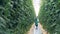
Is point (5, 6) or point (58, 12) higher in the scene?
point (58, 12)

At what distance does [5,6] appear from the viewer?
6934 mm

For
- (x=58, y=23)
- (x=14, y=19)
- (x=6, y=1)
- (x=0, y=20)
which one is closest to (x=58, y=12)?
(x=58, y=23)

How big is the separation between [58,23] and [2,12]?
2.48m

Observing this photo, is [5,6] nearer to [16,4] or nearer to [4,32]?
[4,32]

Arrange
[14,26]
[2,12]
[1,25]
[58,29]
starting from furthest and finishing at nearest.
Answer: [14,26] → [58,29] → [2,12] → [1,25]

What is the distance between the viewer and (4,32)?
6.46 metres

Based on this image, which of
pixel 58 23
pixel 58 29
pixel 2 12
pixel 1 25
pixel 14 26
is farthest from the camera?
pixel 14 26

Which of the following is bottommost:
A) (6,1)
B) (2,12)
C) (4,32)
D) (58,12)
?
(4,32)

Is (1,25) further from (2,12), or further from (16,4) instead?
(16,4)

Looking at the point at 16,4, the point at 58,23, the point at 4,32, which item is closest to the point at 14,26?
the point at 16,4

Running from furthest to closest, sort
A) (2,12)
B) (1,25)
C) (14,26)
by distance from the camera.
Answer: (14,26)
(2,12)
(1,25)

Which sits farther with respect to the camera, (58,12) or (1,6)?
(58,12)

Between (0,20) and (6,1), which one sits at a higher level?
(6,1)

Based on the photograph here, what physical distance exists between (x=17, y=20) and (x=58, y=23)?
73.9 inches
